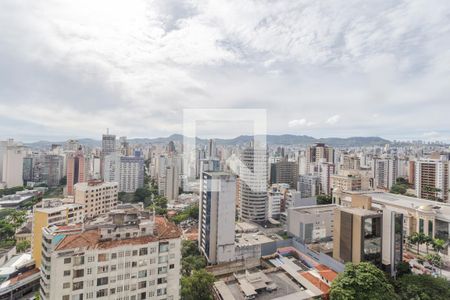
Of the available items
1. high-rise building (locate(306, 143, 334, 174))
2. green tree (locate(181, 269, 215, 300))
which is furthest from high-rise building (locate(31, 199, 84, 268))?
high-rise building (locate(306, 143, 334, 174))

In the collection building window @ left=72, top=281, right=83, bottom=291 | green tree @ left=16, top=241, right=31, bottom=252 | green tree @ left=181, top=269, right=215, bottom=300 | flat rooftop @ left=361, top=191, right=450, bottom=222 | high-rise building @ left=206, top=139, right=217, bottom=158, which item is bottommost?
green tree @ left=16, top=241, right=31, bottom=252

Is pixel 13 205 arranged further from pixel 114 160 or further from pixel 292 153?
pixel 292 153

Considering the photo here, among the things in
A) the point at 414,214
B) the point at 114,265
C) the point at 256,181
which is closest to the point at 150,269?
the point at 114,265

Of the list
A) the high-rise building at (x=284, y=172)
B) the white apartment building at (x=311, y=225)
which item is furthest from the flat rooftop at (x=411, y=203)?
the high-rise building at (x=284, y=172)

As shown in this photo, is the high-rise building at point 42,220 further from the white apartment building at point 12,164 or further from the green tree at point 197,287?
the white apartment building at point 12,164

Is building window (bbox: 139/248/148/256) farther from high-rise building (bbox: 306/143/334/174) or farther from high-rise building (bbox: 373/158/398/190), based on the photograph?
high-rise building (bbox: 306/143/334/174)
